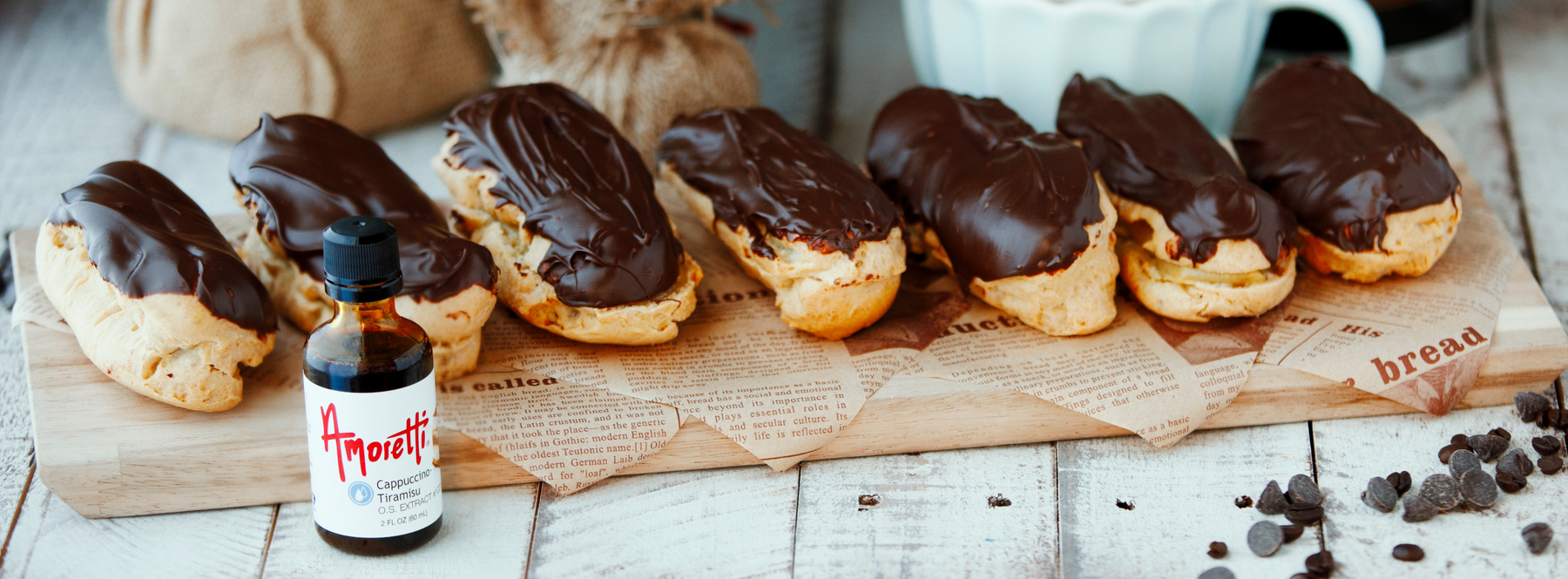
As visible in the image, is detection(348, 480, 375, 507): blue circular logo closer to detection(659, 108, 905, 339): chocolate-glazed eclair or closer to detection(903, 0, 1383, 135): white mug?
detection(659, 108, 905, 339): chocolate-glazed eclair

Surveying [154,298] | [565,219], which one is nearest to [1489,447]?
[565,219]

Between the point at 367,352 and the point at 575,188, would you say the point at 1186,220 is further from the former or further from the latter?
the point at 367,352

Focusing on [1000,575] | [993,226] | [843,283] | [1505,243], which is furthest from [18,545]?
[1505,243]

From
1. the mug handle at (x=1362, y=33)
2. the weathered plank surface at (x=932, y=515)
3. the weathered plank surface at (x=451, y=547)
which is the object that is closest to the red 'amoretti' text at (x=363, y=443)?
the weathered plank surface at (x=451, y=547)

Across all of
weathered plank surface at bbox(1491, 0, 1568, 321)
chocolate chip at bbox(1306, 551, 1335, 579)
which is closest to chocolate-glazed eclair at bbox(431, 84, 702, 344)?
chocolate chip at bbox(1306, 551, 1335, 579)

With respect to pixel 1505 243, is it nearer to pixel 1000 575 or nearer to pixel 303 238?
pixel 1000 575

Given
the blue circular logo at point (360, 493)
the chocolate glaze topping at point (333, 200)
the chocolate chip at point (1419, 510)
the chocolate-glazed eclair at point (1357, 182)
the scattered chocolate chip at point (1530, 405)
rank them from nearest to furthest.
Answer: the blue circular logo at point (360, 493)
the chocolate chip at point (1419, 510)
the chocolate glaze topping at point (333, 200)
the scattered chocolate chip at point (1530, 405)
the chocolate-glazed eclair at point (1357, 182)

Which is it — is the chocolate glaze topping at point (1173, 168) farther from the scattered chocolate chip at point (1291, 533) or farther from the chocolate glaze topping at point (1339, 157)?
the scattered chocolate chip at point (1291, 533)
